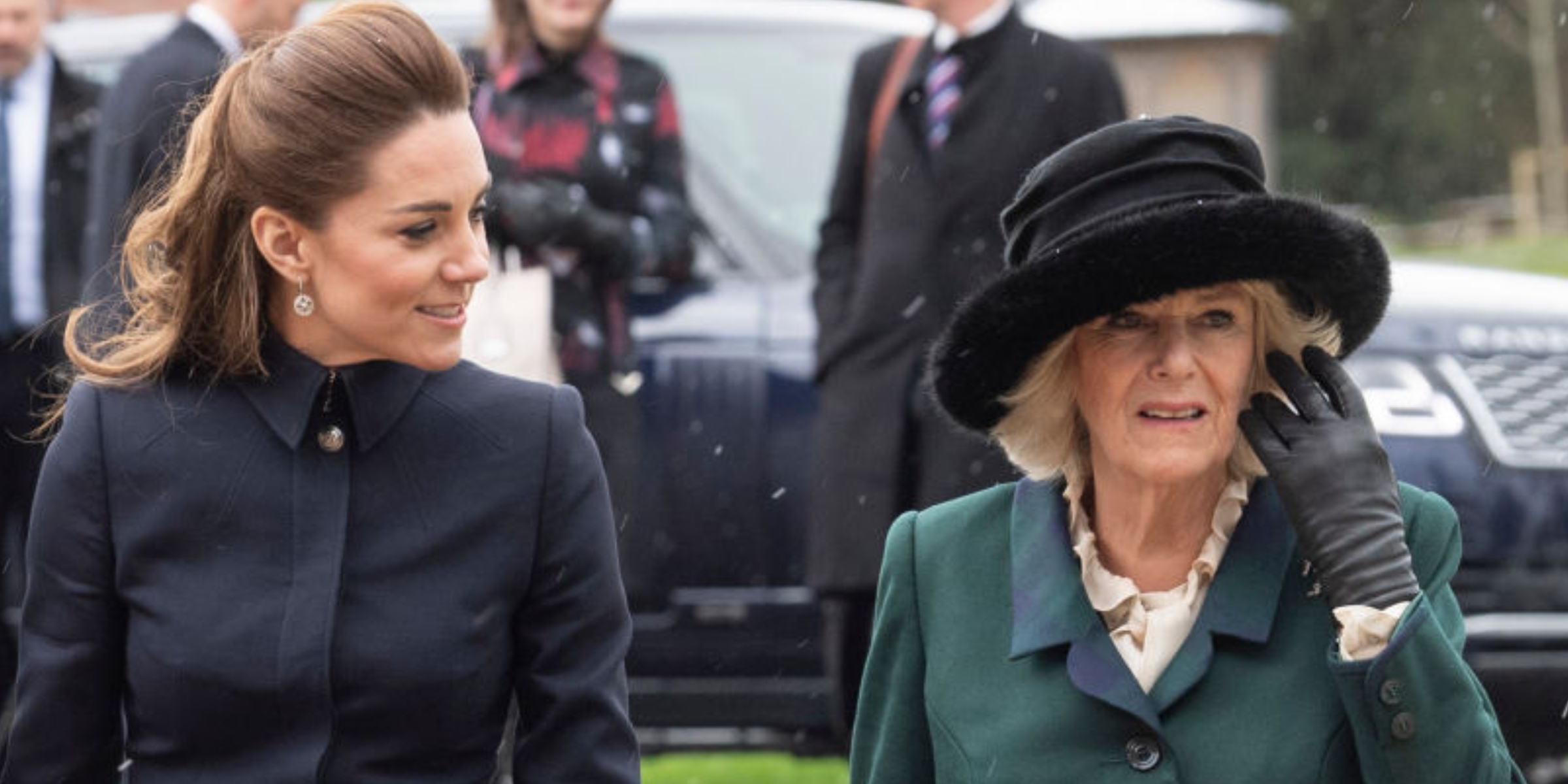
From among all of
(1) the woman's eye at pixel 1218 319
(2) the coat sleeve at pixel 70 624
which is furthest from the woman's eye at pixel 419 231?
(1) the woman's eye at pixel 1218 319

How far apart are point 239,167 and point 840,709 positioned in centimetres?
273

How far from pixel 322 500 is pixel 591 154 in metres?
2.59

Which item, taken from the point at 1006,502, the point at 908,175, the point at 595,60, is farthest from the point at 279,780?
the point at 595,60

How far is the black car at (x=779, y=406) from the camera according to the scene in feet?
20.3

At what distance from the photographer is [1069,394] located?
354cm

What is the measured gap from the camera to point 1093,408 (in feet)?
11.4

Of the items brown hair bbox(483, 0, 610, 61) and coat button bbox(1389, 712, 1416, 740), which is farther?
brown hair bbox(483, 0, 610, 61)

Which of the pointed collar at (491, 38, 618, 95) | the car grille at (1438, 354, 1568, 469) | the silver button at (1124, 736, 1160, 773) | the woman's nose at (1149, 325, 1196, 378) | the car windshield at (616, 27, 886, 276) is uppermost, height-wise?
the woman's nose at (1149, 325, 1196, 378)

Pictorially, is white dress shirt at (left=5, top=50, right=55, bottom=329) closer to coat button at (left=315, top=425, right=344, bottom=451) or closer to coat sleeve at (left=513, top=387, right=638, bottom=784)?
coat button at (left=315, top=425, right=344, bottom=451)

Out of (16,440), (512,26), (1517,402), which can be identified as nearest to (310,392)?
(512,26)

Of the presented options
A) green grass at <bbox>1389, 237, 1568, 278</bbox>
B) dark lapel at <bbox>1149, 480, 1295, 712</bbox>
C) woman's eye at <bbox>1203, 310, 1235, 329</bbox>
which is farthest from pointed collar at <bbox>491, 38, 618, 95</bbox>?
green grass at <bbox>1389, 237, 1568, 278</bbox>

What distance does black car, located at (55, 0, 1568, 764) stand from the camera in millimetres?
6191

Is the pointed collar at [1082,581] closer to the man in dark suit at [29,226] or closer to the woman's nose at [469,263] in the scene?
the woman's nose at [469,263]

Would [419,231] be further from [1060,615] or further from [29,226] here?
[29,226]
